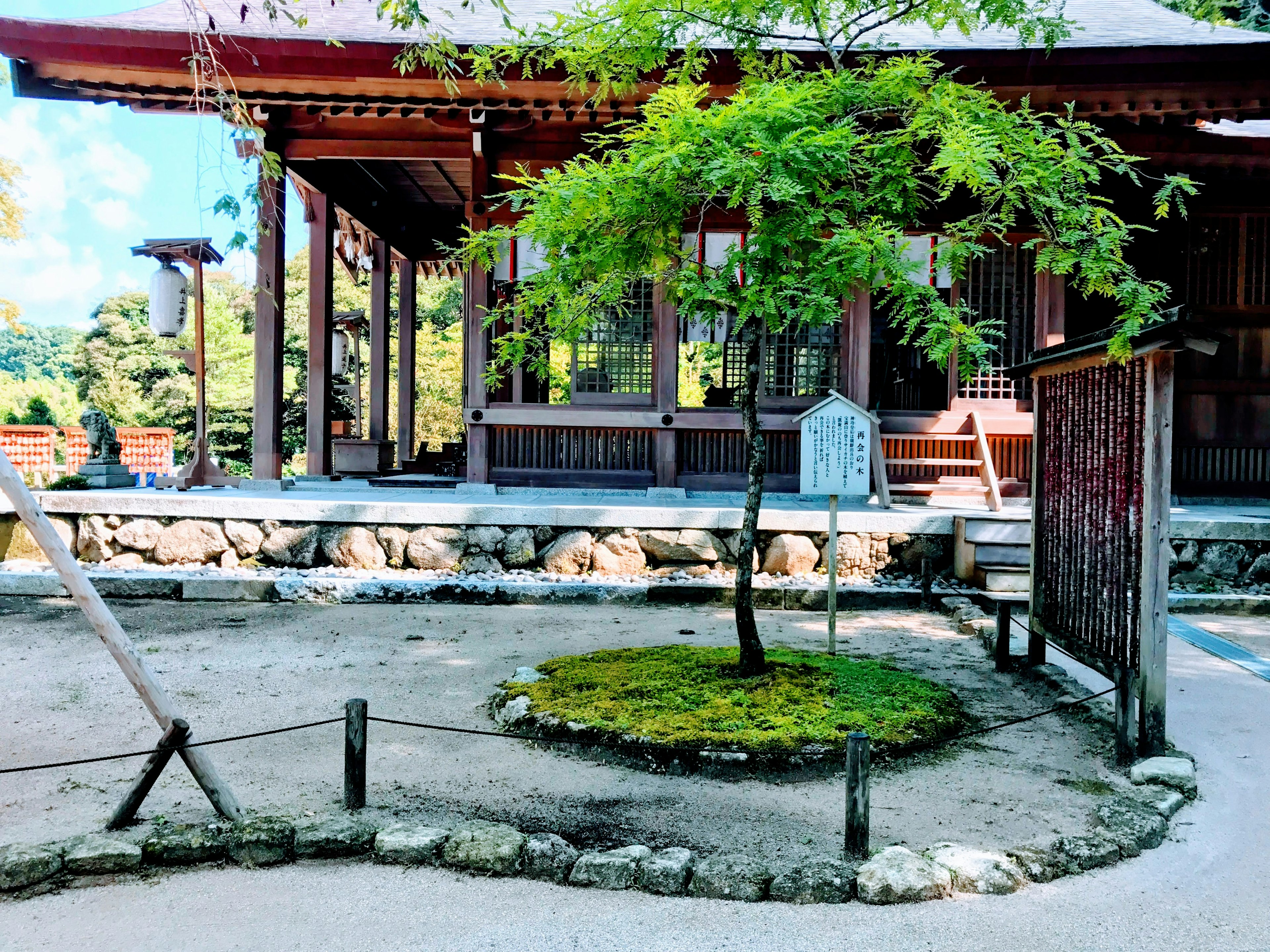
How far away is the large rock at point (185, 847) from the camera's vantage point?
332 cm

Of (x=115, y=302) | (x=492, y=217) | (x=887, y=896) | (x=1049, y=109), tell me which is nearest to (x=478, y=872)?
(x=887, y=896)

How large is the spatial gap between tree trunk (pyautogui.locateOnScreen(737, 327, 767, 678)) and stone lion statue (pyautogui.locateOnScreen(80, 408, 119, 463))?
8.59 metres

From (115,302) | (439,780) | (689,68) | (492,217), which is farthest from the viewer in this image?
(115,302)

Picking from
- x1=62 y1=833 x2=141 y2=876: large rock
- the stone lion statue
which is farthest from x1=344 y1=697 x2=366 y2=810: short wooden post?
the stone lion statue

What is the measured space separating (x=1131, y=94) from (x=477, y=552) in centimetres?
771

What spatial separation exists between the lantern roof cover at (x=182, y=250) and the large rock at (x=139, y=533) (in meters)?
3.00

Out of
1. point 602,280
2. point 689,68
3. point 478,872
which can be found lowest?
point 478,872

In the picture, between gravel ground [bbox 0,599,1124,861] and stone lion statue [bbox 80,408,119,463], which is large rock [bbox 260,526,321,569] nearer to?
gravel ground [bbox 0,599,1124,861]

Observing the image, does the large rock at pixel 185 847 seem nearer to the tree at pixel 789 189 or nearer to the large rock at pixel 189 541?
the tree at pixel 789 189

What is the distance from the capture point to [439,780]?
13.6 feet

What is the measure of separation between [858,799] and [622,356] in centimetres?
787

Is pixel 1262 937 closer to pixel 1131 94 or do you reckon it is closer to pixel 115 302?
pixel 1131 94

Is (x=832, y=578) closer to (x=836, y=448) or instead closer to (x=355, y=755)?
(x=836, y=448)

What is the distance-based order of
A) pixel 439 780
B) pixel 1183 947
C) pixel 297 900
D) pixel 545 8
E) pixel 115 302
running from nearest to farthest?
pixel 1183 947, pixel 297 900, pixel 439 780, pixel 545 8, pixel 115 302
